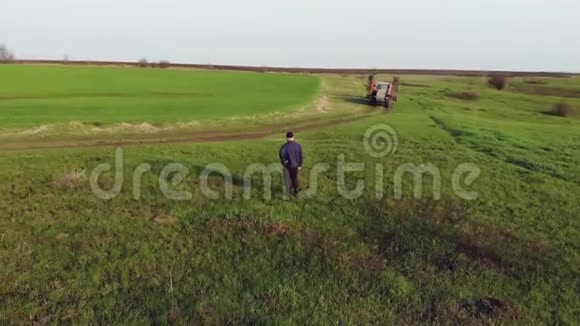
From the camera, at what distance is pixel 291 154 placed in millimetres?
16828

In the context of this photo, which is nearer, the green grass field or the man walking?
the green grass field

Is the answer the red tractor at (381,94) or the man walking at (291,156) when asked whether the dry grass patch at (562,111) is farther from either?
the man walking at (291,156)

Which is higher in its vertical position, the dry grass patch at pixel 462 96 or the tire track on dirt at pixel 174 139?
the dry grass patch at pixel 462 96

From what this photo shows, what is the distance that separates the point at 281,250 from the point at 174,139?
60.8 ft

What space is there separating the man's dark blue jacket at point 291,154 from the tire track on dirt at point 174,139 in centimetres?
1370

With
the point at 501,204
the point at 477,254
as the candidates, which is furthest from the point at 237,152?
the point at 477,254

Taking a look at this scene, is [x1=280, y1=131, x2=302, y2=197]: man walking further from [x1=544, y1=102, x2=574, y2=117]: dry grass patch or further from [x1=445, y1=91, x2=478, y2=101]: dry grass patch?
[x1=445, y1=91, x2=478, y2=101]: dry grass patch

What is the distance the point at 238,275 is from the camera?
39.3 ft

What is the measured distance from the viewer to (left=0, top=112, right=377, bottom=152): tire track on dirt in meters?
26.8

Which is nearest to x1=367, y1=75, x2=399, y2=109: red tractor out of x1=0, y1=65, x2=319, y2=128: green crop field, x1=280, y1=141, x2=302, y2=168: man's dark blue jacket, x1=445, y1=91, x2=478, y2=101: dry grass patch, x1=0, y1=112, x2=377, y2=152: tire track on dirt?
x1=0, y1=65, x2=319, y2=128: green crop field

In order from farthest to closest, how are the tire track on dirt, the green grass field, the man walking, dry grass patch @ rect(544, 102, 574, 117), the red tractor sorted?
dry grass patch @ rect(544, 102, 574, 117) < the red tractor < the tire track on dirt < the man walking < the green grass field

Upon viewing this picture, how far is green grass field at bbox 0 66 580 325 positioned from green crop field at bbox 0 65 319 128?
1403cm

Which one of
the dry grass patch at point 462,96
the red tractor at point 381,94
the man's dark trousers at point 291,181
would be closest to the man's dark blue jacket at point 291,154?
the man's dark trousers at point 291,181

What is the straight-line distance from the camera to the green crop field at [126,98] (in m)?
36.6
